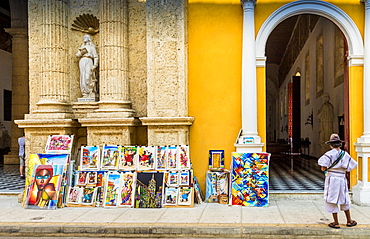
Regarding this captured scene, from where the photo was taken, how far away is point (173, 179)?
28.5 feet

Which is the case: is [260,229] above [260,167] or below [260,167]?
below

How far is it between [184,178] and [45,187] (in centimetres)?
280

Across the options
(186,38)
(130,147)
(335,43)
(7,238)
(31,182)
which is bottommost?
(7,238)

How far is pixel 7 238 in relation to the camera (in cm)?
687

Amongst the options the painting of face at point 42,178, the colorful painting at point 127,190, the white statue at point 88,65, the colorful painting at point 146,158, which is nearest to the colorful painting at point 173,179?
the colorful painting at point 146,158

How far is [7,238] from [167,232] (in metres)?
2.55

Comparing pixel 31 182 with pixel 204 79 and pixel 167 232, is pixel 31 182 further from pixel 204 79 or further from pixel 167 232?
pixel 204 79

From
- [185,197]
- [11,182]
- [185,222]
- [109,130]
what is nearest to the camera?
[185,222]

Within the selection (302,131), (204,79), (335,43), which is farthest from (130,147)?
(302,131)

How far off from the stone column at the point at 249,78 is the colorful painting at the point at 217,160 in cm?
50

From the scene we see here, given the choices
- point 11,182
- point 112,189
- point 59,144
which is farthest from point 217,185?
point 11,182

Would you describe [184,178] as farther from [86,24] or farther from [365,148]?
[86,24]

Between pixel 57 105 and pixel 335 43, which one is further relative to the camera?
pixel 335 43

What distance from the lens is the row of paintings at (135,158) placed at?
29.2ft
